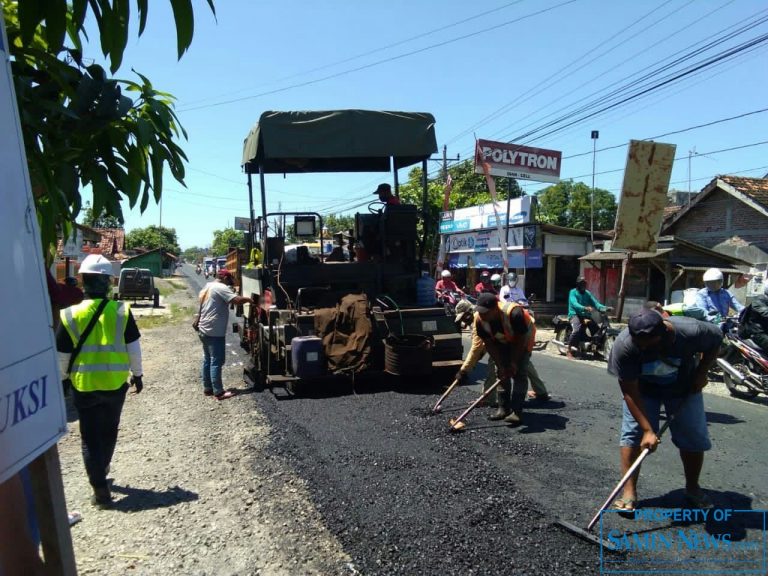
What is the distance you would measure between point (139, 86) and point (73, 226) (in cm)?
70

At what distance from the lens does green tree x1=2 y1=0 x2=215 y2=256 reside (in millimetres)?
1403

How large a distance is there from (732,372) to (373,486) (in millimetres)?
5458

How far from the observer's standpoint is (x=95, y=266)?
171 inches

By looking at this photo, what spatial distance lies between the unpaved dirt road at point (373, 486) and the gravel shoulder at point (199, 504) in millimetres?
14

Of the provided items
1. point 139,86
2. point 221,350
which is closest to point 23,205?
point 139,86

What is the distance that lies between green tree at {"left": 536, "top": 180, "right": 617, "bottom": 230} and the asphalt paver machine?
120ft

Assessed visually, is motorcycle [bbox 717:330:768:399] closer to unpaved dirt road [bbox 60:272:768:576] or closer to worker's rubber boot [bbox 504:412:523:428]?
unpaved dirt road [bbox 60:272:768:576]

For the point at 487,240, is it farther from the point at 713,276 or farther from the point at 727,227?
the point at 713,276

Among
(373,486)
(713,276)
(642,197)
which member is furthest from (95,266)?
(713,276)

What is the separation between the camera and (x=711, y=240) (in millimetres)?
18859

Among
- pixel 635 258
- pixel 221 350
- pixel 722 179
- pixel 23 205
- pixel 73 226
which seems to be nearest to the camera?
pixel 23 205

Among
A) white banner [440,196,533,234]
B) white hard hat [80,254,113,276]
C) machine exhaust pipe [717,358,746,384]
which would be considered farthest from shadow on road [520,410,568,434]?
white banner [440,196,533,234]

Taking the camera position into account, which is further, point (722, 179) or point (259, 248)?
point (722, 179)

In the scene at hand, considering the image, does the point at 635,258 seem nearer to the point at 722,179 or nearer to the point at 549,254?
the point at 549,254
